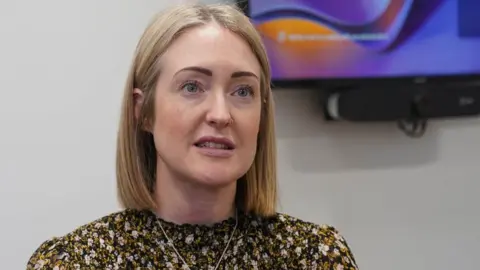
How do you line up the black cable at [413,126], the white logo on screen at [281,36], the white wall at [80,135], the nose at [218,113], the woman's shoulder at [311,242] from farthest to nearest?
the black cable at [413,126] < the white logo on screen at [281,36] < the white wall at [80,135] < the woman's shoulder at [311,242] < the nose at [218,113]

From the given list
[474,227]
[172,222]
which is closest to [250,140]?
[172,222]

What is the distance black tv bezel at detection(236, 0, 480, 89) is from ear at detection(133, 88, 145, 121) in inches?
20.9

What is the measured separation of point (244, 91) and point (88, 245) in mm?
335

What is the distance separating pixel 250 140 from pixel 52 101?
1.95 feet

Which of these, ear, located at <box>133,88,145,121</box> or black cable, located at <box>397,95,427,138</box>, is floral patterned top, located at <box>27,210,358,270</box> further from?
black cable, located at <box>397,95,427,138</box>

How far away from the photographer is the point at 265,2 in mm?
1573

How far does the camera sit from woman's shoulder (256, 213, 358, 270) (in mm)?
1149

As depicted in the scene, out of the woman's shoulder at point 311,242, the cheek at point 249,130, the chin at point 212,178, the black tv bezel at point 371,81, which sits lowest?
the woman's shoulder at point 311,242

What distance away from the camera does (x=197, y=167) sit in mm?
1010

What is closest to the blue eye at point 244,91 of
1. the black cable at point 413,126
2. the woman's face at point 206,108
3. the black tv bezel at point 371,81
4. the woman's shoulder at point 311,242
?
the woman's face at point 206,108

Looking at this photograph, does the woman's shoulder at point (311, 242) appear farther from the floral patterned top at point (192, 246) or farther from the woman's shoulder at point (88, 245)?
the woman's shoulder at point (88, 245)

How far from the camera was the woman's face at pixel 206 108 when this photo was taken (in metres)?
1.01

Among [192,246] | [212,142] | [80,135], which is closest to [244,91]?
[212,142]

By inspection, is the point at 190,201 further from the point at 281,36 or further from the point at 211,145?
the point at 281,36
